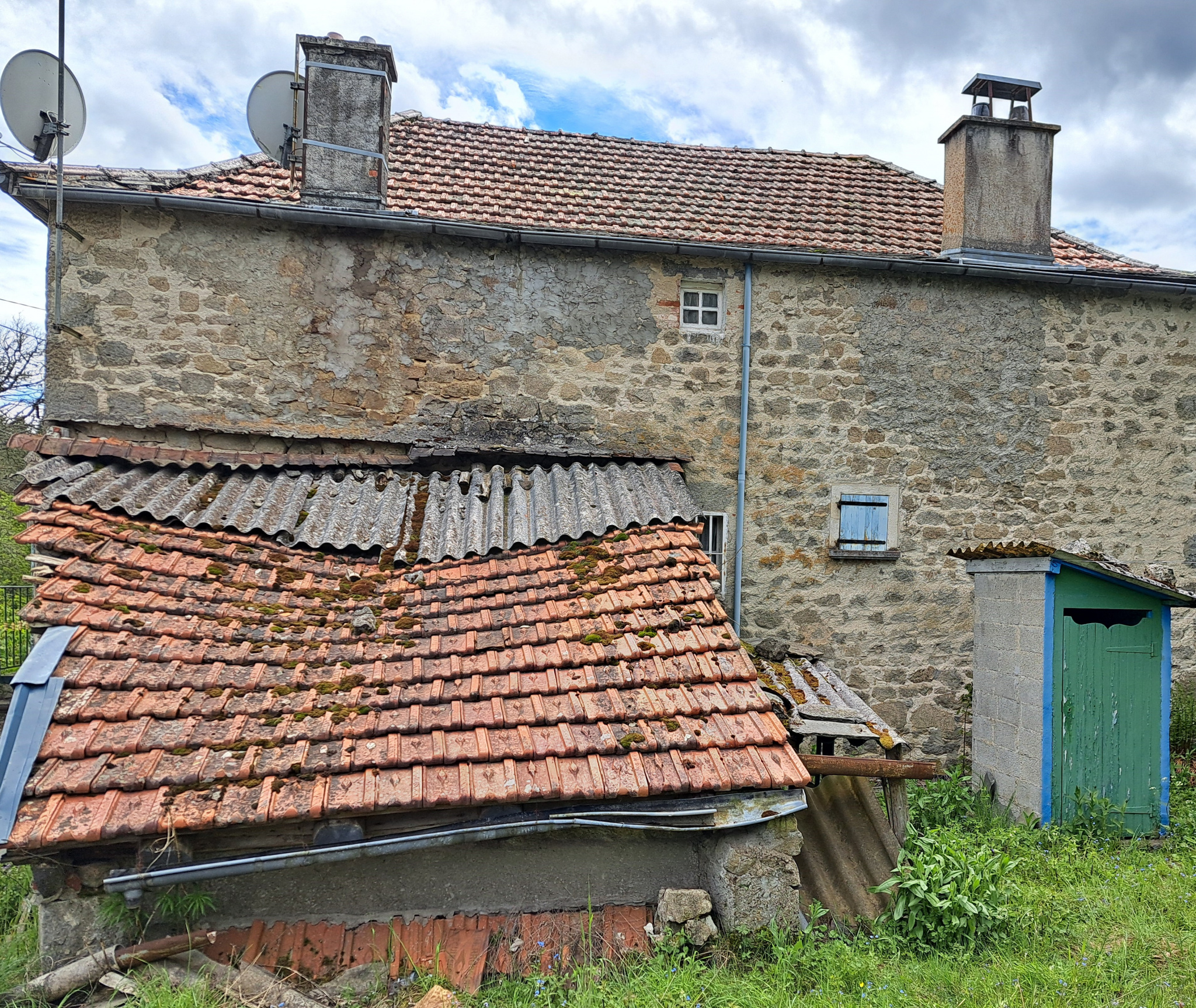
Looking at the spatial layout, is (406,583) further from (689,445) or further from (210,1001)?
(689,445)

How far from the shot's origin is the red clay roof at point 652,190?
22.5 feet

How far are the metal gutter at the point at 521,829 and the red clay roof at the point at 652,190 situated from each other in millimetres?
4961

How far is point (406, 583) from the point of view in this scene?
16.1 ft

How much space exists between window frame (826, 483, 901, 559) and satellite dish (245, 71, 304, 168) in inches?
234

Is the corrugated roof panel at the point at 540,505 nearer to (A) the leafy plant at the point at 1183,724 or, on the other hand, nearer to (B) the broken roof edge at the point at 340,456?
(B) the broken roof edge at the point at 340,456

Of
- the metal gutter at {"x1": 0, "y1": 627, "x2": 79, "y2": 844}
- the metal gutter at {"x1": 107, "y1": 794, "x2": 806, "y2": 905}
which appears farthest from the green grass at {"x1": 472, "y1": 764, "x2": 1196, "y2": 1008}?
the metal gutter at {"x1": 0, "y1": 627, "x2": 79, "y2": 844}

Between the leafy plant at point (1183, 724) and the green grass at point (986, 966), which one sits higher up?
the leafy plant at point (1183, 724)

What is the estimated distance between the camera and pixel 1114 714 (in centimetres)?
545

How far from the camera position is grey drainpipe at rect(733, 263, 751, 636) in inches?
272

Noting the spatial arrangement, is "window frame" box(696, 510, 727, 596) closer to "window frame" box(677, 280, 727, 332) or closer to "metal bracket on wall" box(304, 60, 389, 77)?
"window frame" box(677, 280, 727, 332)

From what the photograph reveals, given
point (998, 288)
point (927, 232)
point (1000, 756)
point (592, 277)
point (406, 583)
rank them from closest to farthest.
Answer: point (406, 583), point (1000, 756), point (592, 277), point (998, 288), point (927, 232)

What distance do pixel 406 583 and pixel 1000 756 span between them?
4694mm

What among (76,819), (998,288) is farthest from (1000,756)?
(76,819)

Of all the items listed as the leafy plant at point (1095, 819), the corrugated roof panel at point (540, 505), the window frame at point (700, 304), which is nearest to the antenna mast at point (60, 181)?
the corrugated roof panel at point (540, 505)
